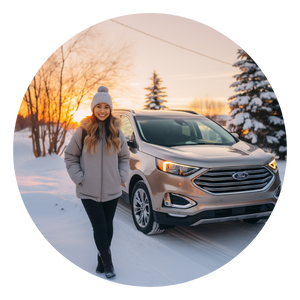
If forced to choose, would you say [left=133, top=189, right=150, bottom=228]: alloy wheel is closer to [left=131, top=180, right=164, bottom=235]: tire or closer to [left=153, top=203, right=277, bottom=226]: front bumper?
[left=131, top=180, right=164, bottom=235]: tire

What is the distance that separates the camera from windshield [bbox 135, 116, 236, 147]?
499 centimetres

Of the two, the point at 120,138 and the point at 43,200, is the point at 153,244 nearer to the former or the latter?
the point at 120,138

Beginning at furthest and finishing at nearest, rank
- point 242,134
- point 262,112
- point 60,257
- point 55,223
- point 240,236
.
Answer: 1. point 242,134
2. point 262,112
3. point 55,223
4. point 240,236
5. point 60,257

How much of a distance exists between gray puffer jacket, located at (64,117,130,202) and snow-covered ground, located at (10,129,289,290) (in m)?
1.02

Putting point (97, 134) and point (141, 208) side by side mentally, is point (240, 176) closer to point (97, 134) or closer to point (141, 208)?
point (141, 208)

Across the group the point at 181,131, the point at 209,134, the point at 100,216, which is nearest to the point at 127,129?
the point at 181,131

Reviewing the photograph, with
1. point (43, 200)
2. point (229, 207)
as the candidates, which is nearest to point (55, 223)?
point (43, 200)

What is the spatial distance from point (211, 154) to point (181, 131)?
1.29 metres

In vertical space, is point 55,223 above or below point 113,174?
below

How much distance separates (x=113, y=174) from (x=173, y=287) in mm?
1446

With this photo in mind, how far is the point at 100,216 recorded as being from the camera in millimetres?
3273

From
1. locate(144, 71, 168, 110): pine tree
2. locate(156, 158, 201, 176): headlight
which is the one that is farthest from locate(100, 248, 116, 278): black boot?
locate(144, 71, 168, 110): pine tree

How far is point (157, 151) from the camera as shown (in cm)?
438

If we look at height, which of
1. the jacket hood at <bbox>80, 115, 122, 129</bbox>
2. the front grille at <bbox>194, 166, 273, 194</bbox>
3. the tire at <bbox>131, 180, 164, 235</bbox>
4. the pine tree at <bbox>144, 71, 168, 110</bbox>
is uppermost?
the pine tree at <bbox>144, 71, 168, 110</bbox>
